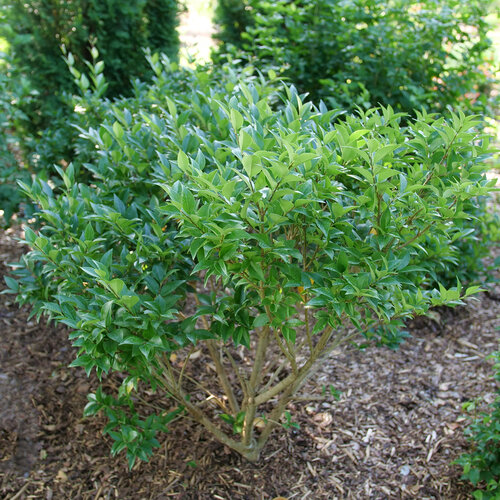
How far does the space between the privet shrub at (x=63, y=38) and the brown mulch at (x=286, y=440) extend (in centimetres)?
227

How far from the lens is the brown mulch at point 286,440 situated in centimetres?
290

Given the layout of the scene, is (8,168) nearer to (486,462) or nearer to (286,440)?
(286,440)

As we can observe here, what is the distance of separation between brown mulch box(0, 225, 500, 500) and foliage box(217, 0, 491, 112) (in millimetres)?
2311

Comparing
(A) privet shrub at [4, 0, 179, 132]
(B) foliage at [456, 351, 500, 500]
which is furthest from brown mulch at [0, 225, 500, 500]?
(A) privet shrub at [4, 0, 179, 132]

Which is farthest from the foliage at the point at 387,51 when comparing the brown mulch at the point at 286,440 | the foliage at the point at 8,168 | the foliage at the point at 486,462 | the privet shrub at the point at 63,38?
the foliage at the point at 486,462

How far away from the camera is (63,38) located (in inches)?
196

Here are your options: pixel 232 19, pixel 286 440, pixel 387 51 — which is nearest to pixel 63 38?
pixel 232 19

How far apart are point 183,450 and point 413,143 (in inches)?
82.0

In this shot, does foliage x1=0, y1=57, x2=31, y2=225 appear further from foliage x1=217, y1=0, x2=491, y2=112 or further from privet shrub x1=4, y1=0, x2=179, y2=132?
foliage x1=217, y1=0, x2=491, y2=112

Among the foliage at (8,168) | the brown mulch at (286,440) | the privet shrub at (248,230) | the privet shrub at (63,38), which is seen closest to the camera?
the privet shrub at (248,230)

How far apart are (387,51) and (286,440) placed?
3.43 meters

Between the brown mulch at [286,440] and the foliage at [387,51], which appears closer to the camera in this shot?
the brown mulch at [286,440]

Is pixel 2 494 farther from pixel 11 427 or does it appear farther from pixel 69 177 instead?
pixel 69 177

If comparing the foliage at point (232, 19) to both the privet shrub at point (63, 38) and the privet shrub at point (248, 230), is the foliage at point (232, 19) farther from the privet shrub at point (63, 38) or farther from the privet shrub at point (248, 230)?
the privet shrub at point (248, 230)
